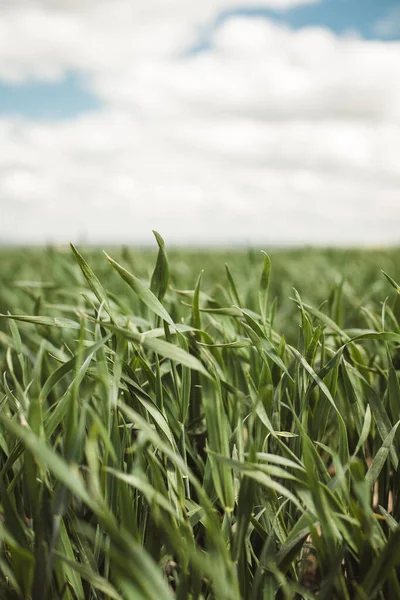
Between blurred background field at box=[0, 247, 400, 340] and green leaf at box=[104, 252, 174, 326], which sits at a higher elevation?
green leaf at box=[104, 252, 174, 326]

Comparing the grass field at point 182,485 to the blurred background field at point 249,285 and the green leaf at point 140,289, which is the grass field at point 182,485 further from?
the blurred background field at point 249,285

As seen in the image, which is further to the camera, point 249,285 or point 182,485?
point 249,285

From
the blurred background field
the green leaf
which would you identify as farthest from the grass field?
the blurred background field

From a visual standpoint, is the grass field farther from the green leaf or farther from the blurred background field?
the blurred background field

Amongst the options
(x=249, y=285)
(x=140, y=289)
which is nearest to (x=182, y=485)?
(x=140, y=289)

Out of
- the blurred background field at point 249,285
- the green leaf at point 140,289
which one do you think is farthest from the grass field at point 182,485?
the blurred background field at point 249,285

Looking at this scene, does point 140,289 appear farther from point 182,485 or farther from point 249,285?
point 249,285

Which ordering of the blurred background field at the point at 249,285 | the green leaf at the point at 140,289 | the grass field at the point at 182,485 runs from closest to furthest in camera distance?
the grass field at the point at 182,485 < the green leaf at the point at 140,289 < the blurred background field at the point at 249,285

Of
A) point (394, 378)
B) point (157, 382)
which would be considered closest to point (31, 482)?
point (157, 382)

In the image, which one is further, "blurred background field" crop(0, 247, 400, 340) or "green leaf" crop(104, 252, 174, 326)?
"blurred background field" crop(0, 247, 400, 340)

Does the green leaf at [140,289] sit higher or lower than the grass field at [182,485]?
higher

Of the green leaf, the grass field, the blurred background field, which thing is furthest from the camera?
the blurred background field

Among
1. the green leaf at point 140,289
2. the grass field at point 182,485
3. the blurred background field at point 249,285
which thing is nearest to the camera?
the grass field at point 182,485

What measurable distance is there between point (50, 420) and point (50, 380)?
0.05 meters
